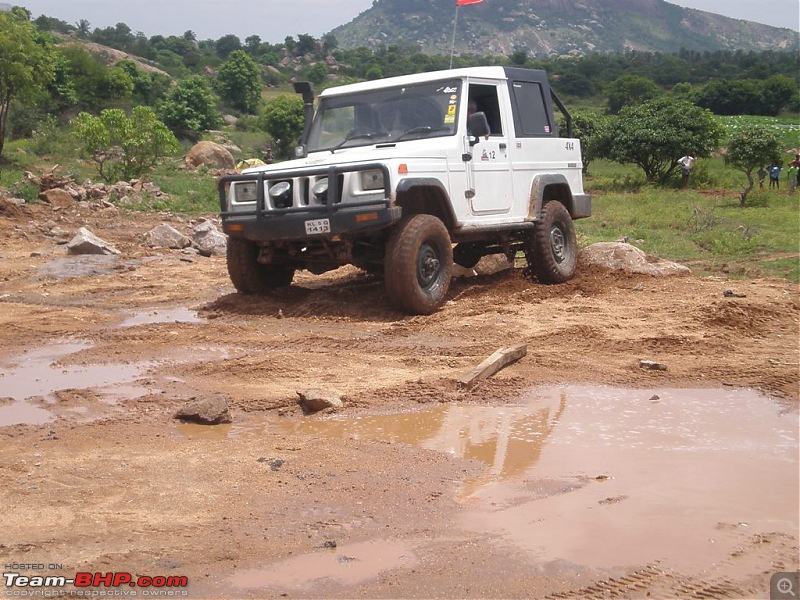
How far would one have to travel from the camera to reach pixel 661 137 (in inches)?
1142

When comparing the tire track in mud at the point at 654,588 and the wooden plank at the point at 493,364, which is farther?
the wooden plank at the point at 493,364

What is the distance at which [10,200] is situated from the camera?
53.1ft

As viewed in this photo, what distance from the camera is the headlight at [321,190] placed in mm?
7953

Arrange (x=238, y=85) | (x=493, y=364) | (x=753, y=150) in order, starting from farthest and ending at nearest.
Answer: (x=238, y=85) < (x=753, y=150) < (x=493, y=364)

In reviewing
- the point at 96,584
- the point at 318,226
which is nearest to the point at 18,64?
the point at 318,226

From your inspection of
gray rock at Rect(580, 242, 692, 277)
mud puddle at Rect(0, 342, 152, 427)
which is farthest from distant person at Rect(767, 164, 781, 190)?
mud puddle at Rect(0, 342, 152, 427)

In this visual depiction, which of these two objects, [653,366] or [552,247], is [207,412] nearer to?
[653,366]

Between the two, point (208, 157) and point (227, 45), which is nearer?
point (208, 157)

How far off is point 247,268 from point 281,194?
111 centimetres

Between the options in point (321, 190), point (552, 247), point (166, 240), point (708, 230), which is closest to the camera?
point (321, 190)

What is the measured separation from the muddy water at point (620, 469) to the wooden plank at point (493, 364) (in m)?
0.34

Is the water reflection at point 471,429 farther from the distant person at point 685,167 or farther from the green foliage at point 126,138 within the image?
the distant person at point 685,167

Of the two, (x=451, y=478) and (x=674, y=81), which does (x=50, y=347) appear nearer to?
(x=451, y=478)

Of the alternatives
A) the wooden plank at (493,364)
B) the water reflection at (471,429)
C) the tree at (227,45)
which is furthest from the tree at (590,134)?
the tree at (227,45)
